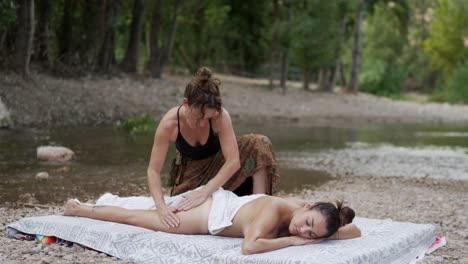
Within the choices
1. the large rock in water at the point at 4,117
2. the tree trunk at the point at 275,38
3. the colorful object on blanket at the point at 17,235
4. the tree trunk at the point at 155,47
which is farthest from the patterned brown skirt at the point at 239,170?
the tree trunk at the point at 275,38

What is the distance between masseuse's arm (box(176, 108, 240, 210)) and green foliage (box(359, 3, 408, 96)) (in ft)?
84.3

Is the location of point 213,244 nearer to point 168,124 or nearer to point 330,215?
point 330,215

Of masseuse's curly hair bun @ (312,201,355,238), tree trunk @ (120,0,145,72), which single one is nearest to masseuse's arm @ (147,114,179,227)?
masseuse's curly hair bun @ (312,201,355,238)

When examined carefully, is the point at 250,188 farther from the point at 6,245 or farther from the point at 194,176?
the point at 6,245

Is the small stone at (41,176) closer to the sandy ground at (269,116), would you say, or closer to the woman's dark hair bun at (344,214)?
the sandy ground at (269,116)

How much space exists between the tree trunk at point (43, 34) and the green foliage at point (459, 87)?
59.5 ft

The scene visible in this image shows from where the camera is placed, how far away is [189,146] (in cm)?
549

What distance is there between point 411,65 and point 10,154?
3542 centimetres

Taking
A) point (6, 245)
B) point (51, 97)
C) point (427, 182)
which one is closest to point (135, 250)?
point (6, 245)

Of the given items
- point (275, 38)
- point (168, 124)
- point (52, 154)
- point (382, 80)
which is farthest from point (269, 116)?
point (382, 80)

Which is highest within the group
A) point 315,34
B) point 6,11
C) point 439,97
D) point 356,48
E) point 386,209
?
point 6,11

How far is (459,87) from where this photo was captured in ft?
98.6

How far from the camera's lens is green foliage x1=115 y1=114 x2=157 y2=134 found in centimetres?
1461

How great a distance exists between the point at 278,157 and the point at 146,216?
6876 mm
